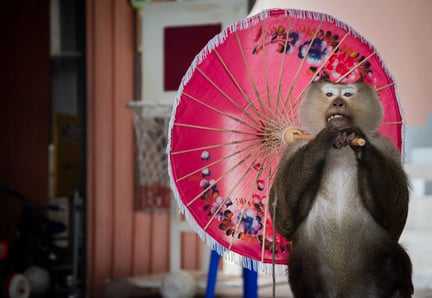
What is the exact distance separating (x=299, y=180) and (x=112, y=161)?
2.33 m

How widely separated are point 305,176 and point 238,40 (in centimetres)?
44

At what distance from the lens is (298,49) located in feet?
5.53

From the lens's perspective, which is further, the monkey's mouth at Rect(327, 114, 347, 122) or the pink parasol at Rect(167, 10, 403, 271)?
the pink parasol at Rect(167, 10, 403, 271)

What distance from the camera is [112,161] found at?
147 inches

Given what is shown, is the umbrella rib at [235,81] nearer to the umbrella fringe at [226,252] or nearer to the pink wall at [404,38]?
the umbrella fringe at [226,252]

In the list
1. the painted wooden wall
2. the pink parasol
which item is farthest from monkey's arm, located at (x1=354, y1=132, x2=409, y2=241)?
the painted wooden wall

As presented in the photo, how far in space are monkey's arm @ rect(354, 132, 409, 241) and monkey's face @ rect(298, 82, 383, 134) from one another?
0.07 meters

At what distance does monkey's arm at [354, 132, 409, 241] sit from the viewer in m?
1.56

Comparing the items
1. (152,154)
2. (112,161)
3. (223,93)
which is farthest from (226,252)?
(112,161)

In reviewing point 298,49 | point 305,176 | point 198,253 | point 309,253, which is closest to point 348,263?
point 309,253

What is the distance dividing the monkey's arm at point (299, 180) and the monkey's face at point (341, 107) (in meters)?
0.04

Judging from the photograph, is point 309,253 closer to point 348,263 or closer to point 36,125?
point 348,263

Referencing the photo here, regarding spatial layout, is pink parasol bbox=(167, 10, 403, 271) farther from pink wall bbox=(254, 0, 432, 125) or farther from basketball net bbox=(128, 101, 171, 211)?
basketball net bbox=(128, 101, 171, 211)

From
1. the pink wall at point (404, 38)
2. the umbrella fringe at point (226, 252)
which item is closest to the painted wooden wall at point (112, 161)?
the pink wall at point (404, 38)
